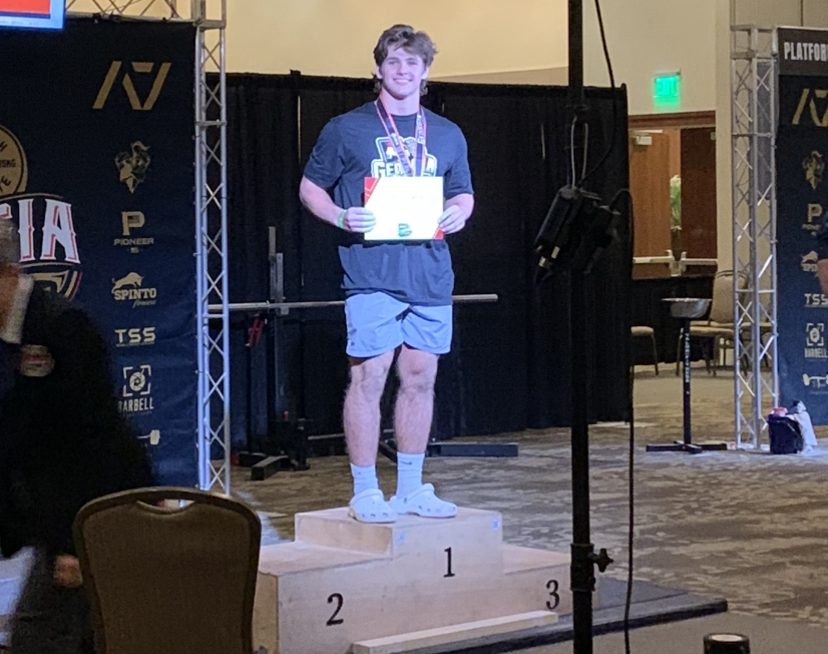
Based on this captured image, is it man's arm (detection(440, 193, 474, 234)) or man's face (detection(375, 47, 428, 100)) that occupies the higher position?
man's face (detection(375, 47, 428, 100))

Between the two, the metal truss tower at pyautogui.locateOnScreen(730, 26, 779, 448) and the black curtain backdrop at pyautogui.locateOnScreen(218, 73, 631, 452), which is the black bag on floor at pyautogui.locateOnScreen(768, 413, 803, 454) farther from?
the black curtain backdrop at pyautogui.locateOnScreen(218, 73, 631, 452)

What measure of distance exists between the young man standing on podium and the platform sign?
4.97ft

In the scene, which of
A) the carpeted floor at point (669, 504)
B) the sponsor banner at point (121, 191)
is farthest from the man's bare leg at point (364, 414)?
the sponsor banner at point (121, 191)

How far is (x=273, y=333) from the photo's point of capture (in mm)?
8828

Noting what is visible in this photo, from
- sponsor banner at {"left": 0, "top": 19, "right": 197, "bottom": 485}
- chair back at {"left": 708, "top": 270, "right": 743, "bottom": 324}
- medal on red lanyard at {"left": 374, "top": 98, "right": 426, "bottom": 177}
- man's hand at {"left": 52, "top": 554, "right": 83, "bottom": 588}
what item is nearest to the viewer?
man's hand at {"left": 52, "top": 554, "right": 83, "bottom": 588}

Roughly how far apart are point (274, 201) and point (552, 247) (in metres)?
5.69

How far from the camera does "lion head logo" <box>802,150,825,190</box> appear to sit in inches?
369

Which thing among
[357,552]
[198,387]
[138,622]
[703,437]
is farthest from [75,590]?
[703,437]

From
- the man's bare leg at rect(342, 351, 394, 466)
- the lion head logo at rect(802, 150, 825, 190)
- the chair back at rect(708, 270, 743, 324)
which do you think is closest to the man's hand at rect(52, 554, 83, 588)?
the man's bare leg at rect(342, 351, 394, 466)

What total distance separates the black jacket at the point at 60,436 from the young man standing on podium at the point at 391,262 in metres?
1.97

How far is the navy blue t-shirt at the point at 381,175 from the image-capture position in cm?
528

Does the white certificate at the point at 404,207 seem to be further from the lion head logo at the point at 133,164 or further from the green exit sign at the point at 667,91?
the green exit sign at the point at 667,91

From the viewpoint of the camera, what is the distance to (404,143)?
17.8 ft

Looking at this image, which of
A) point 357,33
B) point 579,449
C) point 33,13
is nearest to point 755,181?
point 33,13
